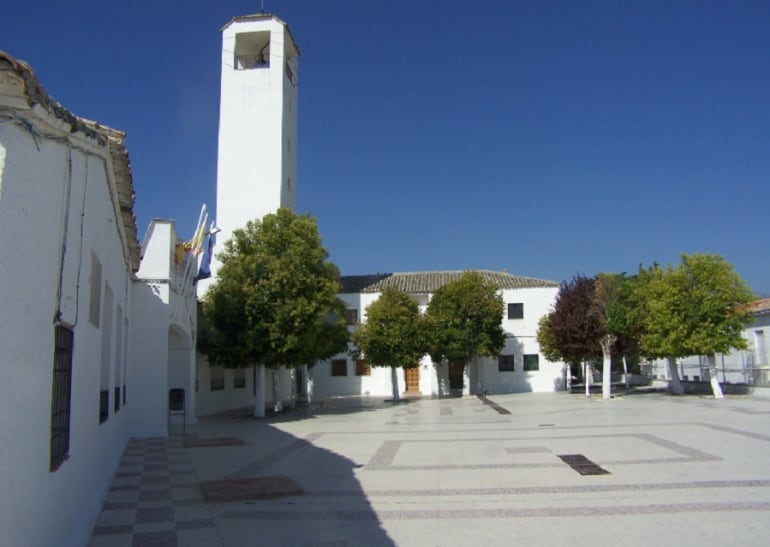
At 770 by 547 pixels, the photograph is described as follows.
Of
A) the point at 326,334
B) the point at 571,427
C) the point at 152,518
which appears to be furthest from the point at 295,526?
the point at 326,334

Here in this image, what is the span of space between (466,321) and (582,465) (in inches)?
809

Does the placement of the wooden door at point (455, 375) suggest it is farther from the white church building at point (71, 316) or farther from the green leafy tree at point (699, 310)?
the white church building at point (71, 316)

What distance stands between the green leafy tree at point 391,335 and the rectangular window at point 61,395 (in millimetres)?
22603

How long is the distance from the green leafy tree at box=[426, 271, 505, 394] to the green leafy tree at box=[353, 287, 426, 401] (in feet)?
4.06

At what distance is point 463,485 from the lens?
30.3 feet

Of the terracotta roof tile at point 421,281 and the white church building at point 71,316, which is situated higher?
the terracotta roof tile at point 421,281

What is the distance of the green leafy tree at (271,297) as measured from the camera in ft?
68.3

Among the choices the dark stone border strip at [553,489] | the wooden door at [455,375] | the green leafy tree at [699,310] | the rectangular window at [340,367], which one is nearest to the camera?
the dark stone border strip at [553,489]

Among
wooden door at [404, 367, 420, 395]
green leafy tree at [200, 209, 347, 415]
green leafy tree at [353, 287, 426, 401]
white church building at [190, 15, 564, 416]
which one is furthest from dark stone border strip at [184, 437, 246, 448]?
wooden door at [404, 367, 420, 395]

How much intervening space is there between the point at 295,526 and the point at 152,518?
1757 millimetres

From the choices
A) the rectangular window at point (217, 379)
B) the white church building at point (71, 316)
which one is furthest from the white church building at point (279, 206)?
the white church building at point (71, 316)

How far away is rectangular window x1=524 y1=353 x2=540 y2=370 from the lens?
35344 mm

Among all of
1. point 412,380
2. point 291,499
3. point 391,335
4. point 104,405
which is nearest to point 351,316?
point 412,380

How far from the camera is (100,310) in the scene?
809 cm
